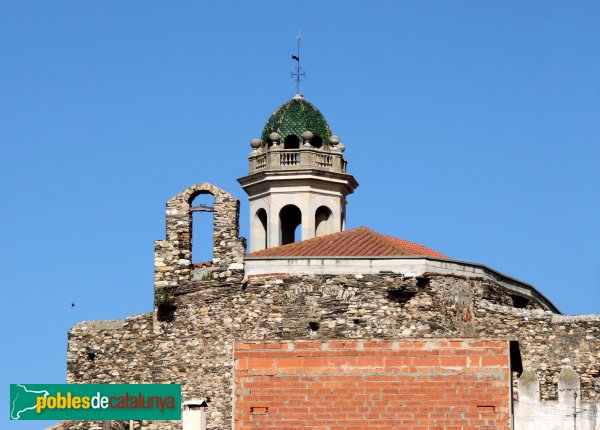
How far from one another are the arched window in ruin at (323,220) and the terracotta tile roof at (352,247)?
9.67 meters

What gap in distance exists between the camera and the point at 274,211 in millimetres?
55906

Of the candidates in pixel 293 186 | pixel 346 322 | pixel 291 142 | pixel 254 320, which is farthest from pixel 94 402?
pixel 291 142

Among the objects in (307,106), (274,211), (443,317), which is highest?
(307,106)

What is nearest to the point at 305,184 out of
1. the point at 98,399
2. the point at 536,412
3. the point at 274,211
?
the point at 274,211

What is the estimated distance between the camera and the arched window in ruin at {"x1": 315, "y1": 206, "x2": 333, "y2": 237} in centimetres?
5656

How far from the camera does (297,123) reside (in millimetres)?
58062

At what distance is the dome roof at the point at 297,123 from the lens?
189ft

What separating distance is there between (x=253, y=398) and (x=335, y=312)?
54.5 feet

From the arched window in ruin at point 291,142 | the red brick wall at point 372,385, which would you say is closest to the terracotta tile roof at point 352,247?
the arched window in ruin at point 291,142

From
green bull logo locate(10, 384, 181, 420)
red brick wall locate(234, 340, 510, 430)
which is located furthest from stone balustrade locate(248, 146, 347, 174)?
red brick wall locate(234, 340, 510, 430)

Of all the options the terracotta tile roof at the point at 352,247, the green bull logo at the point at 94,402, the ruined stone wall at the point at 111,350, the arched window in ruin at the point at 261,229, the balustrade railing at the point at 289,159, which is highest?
the balustrade railing at the point at 289,159

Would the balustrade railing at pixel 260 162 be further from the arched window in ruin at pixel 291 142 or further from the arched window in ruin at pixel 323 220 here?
the arched window in ruin at pixel 323 220

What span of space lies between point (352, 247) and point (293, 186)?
449 inches

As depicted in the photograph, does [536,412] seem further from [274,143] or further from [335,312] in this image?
[274,143]
